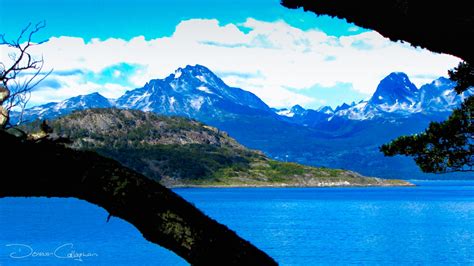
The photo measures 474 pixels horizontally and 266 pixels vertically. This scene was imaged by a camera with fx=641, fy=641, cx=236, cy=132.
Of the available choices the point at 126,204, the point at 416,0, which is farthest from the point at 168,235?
the point at 416,0

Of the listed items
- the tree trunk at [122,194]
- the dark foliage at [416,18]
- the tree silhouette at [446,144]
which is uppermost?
the tree silhouette at [446,144]

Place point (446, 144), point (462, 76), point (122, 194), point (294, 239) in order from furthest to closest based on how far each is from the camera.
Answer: point (294, 239) < point (446, 144) < point (462, 76) < point (122, 194)

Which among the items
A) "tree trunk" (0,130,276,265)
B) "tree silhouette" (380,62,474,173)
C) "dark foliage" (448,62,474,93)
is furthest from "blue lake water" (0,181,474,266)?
"tree trunk" (0,130,276,265)

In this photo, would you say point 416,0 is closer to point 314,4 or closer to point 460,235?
point 314,4

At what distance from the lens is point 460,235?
127 m

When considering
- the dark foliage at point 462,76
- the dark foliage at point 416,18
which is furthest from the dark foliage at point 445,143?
the dark foliage at point 416,18

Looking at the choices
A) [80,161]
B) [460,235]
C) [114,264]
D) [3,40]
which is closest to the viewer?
[80,161]

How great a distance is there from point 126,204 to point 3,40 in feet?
11.1

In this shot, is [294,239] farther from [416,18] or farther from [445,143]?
[416,18]

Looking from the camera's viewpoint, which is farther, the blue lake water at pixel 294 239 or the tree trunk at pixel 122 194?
the blue lake water at pixel 294 239
